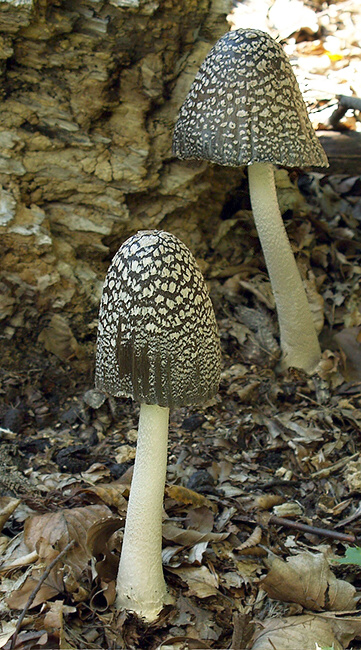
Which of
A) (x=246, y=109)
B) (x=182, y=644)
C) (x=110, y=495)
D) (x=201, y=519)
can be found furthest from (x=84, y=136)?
(x=182, y=644)

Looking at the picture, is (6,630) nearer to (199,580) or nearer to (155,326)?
(199,580)

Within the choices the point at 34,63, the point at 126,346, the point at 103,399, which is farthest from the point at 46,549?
the point at 34,63

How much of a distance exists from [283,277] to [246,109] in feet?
4.94

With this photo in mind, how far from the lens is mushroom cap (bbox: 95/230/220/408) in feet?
8.63

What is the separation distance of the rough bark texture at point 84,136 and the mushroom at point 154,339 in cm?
211

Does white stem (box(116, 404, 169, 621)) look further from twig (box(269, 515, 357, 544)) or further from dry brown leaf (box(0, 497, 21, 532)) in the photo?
twig (box(269, 515, 357, 544))

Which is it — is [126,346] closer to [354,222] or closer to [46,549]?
[46,549]

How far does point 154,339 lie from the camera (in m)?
2.64

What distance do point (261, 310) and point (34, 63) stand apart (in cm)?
288

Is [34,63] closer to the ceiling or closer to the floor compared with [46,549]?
closer to the ceiling

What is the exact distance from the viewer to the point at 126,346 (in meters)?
2.67

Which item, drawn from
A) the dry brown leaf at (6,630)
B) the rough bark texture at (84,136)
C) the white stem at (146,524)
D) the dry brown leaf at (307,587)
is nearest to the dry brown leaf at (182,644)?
the white stem at (146,524)

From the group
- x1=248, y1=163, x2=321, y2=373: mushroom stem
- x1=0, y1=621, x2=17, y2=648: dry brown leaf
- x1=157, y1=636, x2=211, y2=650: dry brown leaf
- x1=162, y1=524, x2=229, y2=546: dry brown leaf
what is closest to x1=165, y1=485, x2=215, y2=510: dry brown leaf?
x1=162, y1=524, x2=229, y2=546: dry brown leaf

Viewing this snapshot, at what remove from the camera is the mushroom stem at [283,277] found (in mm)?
4910
